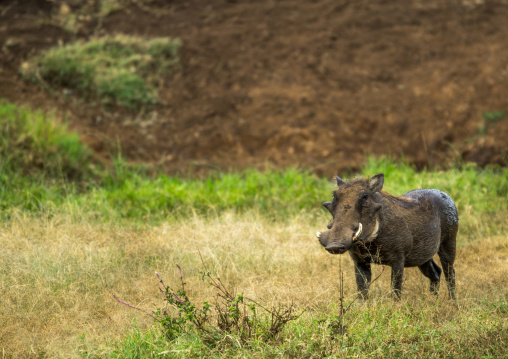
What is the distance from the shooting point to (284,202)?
23.2ft

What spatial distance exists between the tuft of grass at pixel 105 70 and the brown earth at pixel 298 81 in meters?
0.23

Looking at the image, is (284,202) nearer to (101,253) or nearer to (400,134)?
(101,253)

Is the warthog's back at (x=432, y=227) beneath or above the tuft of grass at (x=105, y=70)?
beneath

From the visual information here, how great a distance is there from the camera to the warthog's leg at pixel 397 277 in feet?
13.5

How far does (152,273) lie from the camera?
5074 millimetres

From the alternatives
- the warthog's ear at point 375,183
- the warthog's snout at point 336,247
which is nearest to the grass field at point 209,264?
the warthog's snout at point 336,247

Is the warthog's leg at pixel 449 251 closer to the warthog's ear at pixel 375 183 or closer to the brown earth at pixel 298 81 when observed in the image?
the warthog's ear at pixel 375 183

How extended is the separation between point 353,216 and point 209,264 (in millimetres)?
1816

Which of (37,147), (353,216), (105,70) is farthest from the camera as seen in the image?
(105,70)

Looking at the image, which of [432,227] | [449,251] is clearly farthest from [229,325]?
[449,251]

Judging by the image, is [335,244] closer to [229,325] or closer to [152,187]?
[229,325]

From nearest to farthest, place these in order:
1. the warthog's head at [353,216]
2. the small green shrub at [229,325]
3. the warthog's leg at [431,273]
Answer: the small green shrub at [229,325] → the warthog's head at [353,216] → the warthog's leg at [431,273]

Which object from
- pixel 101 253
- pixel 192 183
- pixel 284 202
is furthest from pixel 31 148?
pixel 284 202

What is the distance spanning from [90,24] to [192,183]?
501 cm
